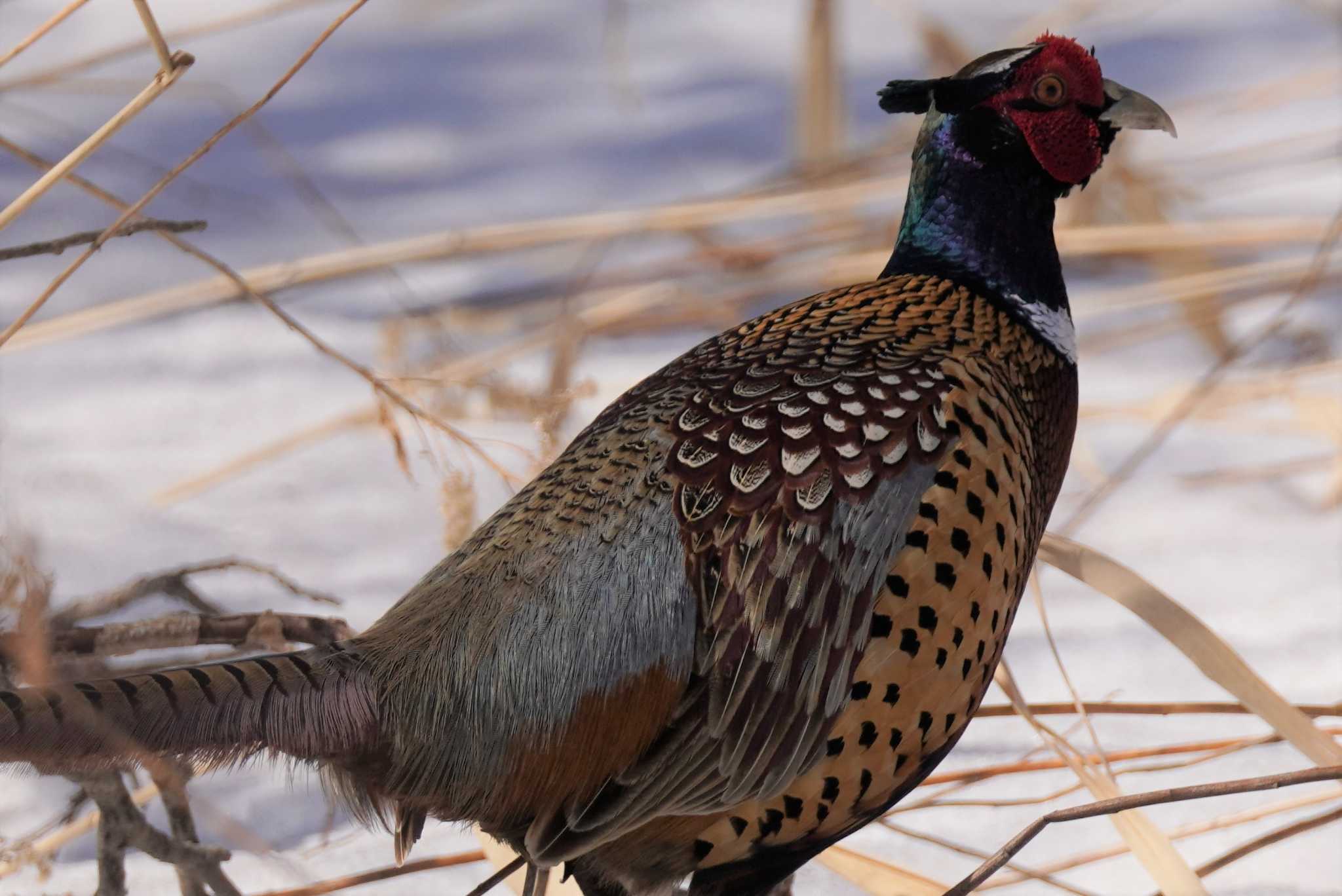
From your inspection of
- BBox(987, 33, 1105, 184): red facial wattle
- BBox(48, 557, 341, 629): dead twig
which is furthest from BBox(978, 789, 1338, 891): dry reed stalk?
BBox(48, 557, 341, 629): dead twig

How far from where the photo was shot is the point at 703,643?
1.27 meters

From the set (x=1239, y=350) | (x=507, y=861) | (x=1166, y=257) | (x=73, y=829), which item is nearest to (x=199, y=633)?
(x=73, y=829)

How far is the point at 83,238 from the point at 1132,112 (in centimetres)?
100

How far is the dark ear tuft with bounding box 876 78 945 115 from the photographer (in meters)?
1.61

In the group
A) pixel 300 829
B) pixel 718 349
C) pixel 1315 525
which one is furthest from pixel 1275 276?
pixel 300 829

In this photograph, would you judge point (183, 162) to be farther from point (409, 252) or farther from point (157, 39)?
point (409, 252)

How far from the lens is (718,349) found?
59.2 inches

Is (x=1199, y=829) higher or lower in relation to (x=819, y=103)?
lower

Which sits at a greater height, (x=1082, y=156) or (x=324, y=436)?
(x=1082, y=156)

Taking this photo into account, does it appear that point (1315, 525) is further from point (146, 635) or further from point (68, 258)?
point (68, 258)

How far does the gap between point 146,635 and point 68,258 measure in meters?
2.33

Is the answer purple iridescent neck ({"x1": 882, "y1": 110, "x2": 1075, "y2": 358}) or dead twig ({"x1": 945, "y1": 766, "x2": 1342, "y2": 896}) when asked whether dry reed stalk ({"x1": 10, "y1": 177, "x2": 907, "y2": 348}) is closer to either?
purple iridescent neck ({"x1": 882, "y1": 110, "x2": 1075, "y2": 358})

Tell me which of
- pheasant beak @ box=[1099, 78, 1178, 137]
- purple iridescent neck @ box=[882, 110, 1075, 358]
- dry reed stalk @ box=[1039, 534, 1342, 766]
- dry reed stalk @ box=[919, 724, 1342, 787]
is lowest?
dry reed stalk @ box=[919, 724, 1342, 787]

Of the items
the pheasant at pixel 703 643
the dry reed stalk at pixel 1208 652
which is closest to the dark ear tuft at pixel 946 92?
the pheasant at pixel 703 643
